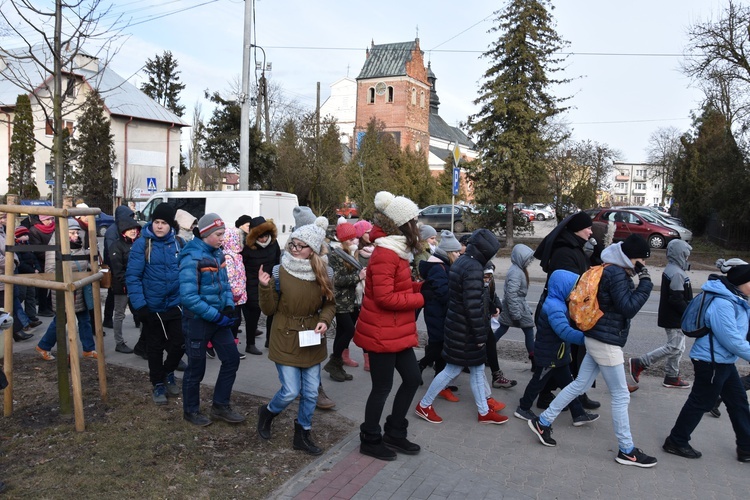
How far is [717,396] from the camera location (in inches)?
192

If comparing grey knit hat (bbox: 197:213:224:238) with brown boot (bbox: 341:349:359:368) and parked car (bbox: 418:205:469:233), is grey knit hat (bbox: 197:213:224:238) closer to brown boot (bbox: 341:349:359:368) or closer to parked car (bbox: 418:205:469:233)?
brown boot (bbox: 341:349:359:368)

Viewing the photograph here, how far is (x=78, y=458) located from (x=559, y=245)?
4.39m

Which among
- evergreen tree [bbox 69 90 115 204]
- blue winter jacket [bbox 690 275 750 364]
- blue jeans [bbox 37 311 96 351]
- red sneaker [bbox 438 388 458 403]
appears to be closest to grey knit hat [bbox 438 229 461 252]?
red sneaker [bbox 438 388 458 403]

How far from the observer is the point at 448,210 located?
112ft

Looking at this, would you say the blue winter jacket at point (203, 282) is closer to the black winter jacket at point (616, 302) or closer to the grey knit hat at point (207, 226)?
the grey knit hat at point (207, 226)

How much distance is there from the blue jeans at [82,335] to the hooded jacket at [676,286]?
638 centimetres

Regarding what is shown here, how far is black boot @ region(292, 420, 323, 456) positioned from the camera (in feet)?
15.8

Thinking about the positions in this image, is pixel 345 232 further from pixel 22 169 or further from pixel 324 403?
pixel 22 169

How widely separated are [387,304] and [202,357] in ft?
5.54

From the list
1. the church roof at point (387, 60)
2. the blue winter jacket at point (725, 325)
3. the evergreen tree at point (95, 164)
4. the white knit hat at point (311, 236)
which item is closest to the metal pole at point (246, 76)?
the white knit hat at point (311, 236)

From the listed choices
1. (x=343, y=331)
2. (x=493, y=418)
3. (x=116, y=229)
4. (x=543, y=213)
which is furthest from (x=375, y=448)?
(x=543, y=213)

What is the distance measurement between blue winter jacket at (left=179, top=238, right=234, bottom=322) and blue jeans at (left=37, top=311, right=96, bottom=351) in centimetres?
291

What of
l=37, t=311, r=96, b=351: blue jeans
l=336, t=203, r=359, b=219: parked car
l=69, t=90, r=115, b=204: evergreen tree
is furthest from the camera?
l=69, t=90, r=115, b=204: evergreen tree

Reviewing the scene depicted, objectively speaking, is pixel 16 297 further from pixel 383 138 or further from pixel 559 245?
pixel 383 138
